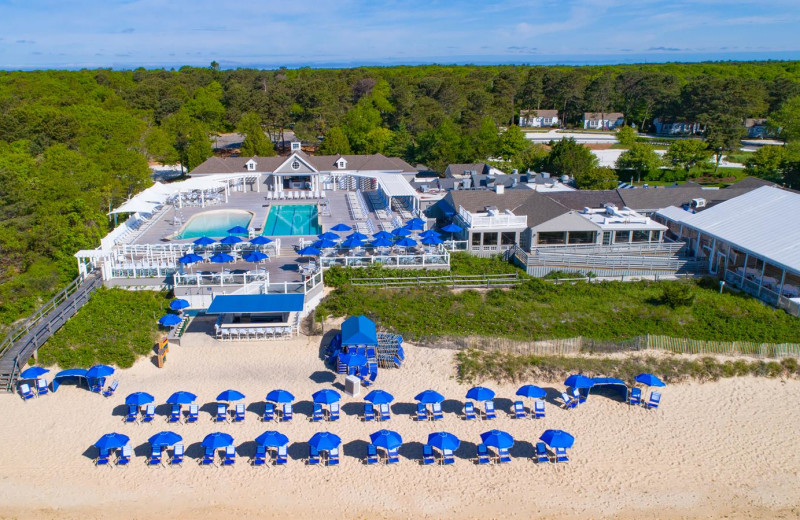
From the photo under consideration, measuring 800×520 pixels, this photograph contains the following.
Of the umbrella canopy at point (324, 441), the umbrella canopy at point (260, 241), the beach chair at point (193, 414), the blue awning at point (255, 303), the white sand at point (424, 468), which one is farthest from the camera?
the umbrella canopy at point (260, 241)

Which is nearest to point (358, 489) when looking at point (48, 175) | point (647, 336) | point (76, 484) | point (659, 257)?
point (76, 484)

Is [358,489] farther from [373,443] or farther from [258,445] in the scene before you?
[258,445]

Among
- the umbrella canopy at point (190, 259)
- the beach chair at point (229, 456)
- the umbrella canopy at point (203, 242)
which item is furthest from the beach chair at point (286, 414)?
the umbrella canopy at point (203, 242)

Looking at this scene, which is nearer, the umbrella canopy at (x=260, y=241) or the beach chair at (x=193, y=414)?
the beach chair at (x=193, y=414)

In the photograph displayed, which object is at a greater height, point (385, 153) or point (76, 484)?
point (385, 153)

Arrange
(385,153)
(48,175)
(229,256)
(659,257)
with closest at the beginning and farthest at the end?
1. (229,256)
2. (659,257)
3. (48,175)
4. (385,153)

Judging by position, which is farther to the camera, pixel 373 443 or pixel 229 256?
pixel 229 256

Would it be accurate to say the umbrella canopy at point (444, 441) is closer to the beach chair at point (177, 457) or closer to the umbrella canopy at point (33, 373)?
the beach chair at point (177, 457)

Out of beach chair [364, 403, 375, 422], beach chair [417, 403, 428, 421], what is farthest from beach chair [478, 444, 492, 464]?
beach chair [364, 403, 375, 422]
